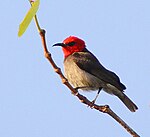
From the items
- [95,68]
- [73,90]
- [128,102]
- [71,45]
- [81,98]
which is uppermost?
[71,45]

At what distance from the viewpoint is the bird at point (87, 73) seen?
5.92 m

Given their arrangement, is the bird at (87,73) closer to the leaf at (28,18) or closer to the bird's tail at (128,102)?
the bird's tail at (128,102)

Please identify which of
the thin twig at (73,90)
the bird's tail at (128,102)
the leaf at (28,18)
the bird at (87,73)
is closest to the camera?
the leaf at (28,18)

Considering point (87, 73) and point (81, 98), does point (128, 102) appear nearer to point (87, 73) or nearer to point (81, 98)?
point (87, 73)

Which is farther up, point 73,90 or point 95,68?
point 95,68

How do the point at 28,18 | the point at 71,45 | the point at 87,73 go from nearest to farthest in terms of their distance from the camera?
1. the point at 28,18
2. the point at 87,73
3. the point at 71,45

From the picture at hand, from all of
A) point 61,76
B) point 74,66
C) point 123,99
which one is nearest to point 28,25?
point 61,76

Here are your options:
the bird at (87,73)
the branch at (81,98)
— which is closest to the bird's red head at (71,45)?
the bird at (87,73)

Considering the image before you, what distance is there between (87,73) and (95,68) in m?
0.25

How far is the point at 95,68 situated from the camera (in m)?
6.44

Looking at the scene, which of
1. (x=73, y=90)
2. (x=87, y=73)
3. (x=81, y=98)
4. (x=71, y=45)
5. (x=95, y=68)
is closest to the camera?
(x=73, y=90)

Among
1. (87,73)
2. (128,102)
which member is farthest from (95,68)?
(128,102)

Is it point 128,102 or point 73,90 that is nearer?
point 73,90

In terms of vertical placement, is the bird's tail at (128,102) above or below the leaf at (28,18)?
above
